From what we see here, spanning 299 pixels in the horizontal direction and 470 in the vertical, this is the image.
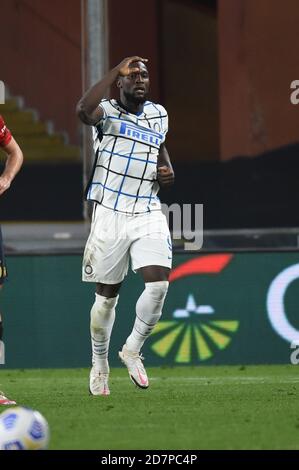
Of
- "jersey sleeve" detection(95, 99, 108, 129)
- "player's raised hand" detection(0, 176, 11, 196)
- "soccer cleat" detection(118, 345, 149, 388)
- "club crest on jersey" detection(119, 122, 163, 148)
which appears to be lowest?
"soccer cleat" detection(118, 345, 149, 388)

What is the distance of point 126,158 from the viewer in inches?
329

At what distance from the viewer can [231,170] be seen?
724 inches

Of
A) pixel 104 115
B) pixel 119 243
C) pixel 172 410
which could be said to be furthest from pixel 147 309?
pixel 104 115

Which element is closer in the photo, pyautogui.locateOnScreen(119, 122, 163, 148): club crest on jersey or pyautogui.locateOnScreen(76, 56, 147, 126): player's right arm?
pyautogui.locateOnScreen(76, 56, 147, 126): player's right arm

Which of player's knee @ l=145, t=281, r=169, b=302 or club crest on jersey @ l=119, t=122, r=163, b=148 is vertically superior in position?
club crest on jersey @ l=119, t=122, r=163, b=148

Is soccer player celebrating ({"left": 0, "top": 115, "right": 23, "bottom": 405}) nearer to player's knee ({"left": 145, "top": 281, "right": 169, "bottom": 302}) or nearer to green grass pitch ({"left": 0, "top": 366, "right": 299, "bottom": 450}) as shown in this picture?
green grass pitch ({"left": 0, "top": 366, "right": 299, "bottom": 450})

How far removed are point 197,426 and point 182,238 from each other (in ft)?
23.4

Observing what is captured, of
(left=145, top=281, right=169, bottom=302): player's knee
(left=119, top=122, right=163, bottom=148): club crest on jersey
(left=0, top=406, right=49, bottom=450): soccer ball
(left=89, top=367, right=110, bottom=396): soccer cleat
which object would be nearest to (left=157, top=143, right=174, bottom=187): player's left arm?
(left=119, top=122, right=163, bottom=148): club crest on jersey

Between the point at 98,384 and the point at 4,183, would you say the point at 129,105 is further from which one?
the point at 98,384

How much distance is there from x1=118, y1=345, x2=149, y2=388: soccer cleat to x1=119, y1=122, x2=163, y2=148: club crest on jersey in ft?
4.23

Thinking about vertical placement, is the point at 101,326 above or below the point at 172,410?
above

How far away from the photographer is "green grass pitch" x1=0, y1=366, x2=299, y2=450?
618cm

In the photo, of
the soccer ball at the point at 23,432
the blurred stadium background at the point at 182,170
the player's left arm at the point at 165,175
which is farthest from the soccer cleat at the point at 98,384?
the blurred stadium background at the point at 182,170

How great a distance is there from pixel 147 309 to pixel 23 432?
2775 millimetres
